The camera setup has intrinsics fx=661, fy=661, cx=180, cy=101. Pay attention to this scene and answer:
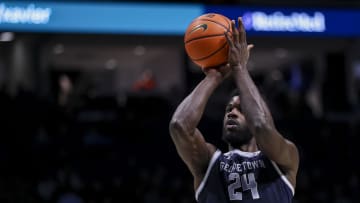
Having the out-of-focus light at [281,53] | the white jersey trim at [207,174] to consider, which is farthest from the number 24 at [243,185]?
Answer: the out-of-focus light at [281,53]

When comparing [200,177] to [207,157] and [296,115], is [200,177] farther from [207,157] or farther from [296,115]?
[296,115]

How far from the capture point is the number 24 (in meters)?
3.56

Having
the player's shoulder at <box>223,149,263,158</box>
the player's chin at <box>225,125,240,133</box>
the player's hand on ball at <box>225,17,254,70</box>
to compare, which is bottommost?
the player's shoulder at <box>223,149,263,158</box>

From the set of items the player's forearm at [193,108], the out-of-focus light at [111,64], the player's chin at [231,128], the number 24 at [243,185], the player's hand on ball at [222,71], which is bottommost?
the out-of-focus light at [111,64]

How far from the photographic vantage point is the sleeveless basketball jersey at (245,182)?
3.56m

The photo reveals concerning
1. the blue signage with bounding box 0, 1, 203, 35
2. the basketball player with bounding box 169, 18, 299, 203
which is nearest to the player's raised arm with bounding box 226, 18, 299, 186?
the basketball player with bounding box 169, 18, 299, 203

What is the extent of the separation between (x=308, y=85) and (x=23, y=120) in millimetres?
8092

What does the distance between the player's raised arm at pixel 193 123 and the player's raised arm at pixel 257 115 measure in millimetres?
171

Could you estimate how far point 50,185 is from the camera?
8.73m

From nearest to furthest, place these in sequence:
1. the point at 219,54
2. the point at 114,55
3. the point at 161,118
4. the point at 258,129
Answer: the point at 258,129
the point at 219,54
the point at 161,118
the point at 114,55

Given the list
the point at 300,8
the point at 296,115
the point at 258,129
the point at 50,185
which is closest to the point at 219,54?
the point at 258,129

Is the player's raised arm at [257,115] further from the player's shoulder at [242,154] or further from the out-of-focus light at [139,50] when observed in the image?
the out-of-focus light at [139,50]

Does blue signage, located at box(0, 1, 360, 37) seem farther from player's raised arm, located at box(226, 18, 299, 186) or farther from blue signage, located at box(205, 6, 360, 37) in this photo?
player's raised arm, located at box(226, 18, 299, 186)

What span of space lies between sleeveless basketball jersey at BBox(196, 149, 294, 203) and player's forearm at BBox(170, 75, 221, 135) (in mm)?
321
